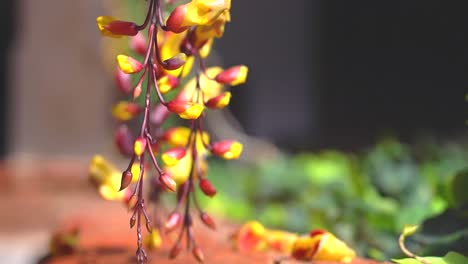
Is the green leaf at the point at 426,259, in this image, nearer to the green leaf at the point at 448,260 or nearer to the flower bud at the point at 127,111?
A: the green leaf at the point at 448,260

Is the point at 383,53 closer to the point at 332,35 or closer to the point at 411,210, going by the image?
the point at 332,35

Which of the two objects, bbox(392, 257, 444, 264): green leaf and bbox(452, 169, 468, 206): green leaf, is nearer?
bbox(392, 257, 444, 264): green leaf

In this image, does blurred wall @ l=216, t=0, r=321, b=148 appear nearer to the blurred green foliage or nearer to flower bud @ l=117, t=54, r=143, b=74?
the blurred green foliage

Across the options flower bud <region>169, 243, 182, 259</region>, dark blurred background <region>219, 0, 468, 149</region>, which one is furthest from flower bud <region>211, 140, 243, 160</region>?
dark blurred background <region>219, 0, 468, 149</region>

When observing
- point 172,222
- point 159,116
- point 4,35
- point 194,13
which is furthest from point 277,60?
point 194,13

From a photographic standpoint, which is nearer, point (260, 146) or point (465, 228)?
point (465, 228)

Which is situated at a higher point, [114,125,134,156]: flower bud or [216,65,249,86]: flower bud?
[216,65,249,86]: flower bud

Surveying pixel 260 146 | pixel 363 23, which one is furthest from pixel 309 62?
pixel 260 146
